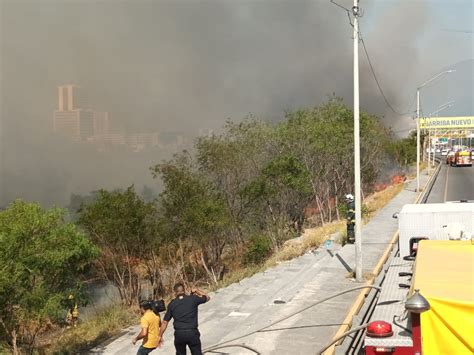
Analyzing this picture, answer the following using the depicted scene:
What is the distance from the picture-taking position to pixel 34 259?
29.1ft

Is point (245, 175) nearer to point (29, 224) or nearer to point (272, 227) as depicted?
point (272, 227)

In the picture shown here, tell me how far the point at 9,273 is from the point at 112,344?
252 centimetres

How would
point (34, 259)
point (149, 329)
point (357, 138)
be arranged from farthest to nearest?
point (357, 138) → point (34, 259) → point (149, 329)

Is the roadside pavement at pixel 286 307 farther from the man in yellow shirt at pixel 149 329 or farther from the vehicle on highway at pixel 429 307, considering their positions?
the vehicle on highway at pixel 429 307

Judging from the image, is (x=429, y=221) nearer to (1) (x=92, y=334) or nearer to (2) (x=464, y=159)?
(1) (x=92, y=334)

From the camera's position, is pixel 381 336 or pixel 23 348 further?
pixel 23 348

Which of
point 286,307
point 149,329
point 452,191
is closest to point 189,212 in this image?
point 286,307

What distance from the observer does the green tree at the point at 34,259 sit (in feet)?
27.9

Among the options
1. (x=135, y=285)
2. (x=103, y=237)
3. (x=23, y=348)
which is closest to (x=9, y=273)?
(x=23, y=348)

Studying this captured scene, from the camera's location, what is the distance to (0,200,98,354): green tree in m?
8.51

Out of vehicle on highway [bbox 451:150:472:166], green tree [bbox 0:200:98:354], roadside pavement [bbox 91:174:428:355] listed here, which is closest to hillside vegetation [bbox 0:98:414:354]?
green tree [bbox 0:200:98:354]

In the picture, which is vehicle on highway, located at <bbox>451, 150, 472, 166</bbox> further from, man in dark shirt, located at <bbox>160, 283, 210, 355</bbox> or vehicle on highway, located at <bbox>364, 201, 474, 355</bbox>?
man in dark shirt, located at <bbox>160, 283, 210, 355</bbox>

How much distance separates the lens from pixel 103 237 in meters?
19.9

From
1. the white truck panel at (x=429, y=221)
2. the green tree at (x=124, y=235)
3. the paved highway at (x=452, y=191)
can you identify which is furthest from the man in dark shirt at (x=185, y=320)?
the paved highway at (x=452, y=191)
